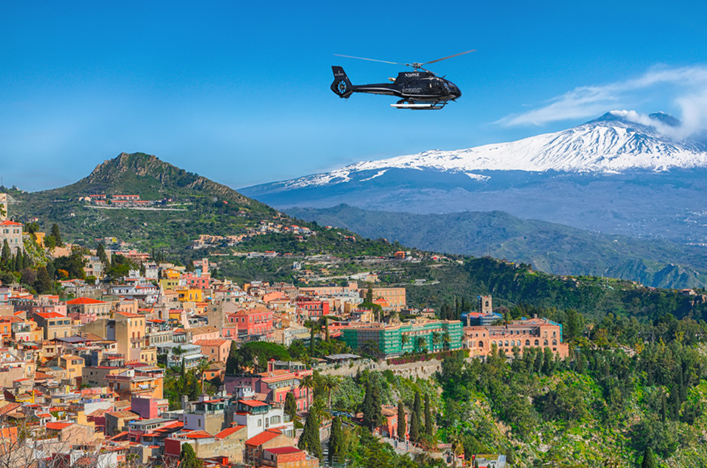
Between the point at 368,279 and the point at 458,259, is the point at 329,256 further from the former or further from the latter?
the point at 458,259

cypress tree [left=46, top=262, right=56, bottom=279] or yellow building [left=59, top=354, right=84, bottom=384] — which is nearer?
yellow building [left=59, top=354, right=84, bottom=384]

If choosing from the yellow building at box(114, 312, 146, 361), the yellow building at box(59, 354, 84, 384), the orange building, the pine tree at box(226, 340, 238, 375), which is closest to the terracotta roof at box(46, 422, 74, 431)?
the yellow building at box(59, 354, 84, 384)

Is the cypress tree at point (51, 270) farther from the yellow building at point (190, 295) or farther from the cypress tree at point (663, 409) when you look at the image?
the cypress tree at point (663, 409)

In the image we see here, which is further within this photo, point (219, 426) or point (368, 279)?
point (368, 279)

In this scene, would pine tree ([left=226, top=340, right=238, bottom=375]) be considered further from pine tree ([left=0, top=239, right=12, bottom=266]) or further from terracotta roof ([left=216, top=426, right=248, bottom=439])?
pine tree ([left=0, top=239, right=12, bottom=266])

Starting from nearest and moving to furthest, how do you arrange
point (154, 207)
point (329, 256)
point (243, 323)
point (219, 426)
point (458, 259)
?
point (219, 426)
point (243, 323)
point (329, 256)
point (458, 259)
point (154, 207)

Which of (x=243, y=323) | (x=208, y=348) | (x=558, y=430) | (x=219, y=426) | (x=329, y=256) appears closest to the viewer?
(x=219, y=426)

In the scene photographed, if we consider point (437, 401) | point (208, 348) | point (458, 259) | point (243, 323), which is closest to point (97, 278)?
point (243, 323)
